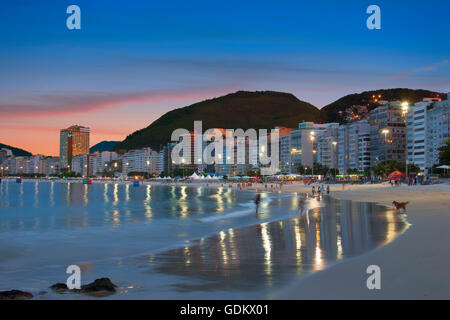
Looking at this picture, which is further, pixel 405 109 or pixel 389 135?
pixel 405 109

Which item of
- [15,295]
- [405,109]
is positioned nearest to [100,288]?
[15,295]

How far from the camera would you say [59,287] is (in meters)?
10.5

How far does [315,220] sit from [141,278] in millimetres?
16890

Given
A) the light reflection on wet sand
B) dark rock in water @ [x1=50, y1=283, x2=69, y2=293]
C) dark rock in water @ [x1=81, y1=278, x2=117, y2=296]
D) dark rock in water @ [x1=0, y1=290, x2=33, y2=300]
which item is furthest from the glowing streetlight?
dark rock in water @ [x1=0, y1=290, x2=33, y2=300]

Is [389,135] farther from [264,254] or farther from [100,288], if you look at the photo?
[100,288]

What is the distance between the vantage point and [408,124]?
14788 cm

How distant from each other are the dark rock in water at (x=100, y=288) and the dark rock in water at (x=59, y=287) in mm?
415

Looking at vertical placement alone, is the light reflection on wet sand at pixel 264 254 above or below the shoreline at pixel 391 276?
below

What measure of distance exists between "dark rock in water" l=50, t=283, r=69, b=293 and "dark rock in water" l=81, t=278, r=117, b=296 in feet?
1.36

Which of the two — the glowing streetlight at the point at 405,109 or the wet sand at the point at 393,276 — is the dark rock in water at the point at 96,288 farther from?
the glowing streetlight at the point at 405,109

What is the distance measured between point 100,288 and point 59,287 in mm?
1070

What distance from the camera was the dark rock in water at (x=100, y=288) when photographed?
10035 millimetres

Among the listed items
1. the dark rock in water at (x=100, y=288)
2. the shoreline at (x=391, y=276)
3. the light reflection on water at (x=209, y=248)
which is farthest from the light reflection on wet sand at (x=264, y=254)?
the dark rock in water at (x=100, y=288)

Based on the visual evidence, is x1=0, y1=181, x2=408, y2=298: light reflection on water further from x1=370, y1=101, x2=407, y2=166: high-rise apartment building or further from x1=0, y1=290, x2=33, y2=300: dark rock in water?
x1=370, y1=101, x2=407, y2=166: high-rise apartment building
